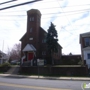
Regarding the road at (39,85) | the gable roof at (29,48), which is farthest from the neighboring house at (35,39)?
the road at (39,85)

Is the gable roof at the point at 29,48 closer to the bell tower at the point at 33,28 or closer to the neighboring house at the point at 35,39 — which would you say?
the neighboring house at the point at 35,39

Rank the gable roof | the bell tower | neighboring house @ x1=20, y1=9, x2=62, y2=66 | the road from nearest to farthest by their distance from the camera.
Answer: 1. the road
2. the gable roof
3. neighboring house @ x1=20, y1=9, x2=62, y2=66
4. the bell tower

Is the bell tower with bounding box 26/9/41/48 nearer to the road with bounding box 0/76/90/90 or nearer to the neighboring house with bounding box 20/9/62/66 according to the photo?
the neighboring house with bounding box 20/9/62/66

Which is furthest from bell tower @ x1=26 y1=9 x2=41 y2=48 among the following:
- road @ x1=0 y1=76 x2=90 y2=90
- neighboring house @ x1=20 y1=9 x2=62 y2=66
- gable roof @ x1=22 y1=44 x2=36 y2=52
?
road @ x1=0 y1=76 x2=90 y2=90

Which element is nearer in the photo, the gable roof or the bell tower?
the gable roof

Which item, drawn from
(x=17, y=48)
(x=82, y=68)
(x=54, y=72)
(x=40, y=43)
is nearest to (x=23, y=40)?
(x=40, y=43)

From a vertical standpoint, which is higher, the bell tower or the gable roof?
the bell tower

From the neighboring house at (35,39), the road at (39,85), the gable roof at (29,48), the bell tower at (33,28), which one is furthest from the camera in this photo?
the bell tower at (33,28)

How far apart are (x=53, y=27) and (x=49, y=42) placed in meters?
3.86

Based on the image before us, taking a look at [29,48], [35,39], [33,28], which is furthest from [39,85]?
[33,28]

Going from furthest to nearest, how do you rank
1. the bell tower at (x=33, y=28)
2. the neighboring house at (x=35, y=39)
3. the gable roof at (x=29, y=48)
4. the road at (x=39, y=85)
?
the bell tower at (x=33, y=28), the neighboring house at (x=35, y=39), the gable roof at (x=29, y=48), the road at (x=39, y=85)

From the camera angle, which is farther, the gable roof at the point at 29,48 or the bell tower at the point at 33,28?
the bell tower at the point at 33,28

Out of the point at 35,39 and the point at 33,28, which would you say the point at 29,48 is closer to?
the point at 35,39

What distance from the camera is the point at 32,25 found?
36531 millimetres
